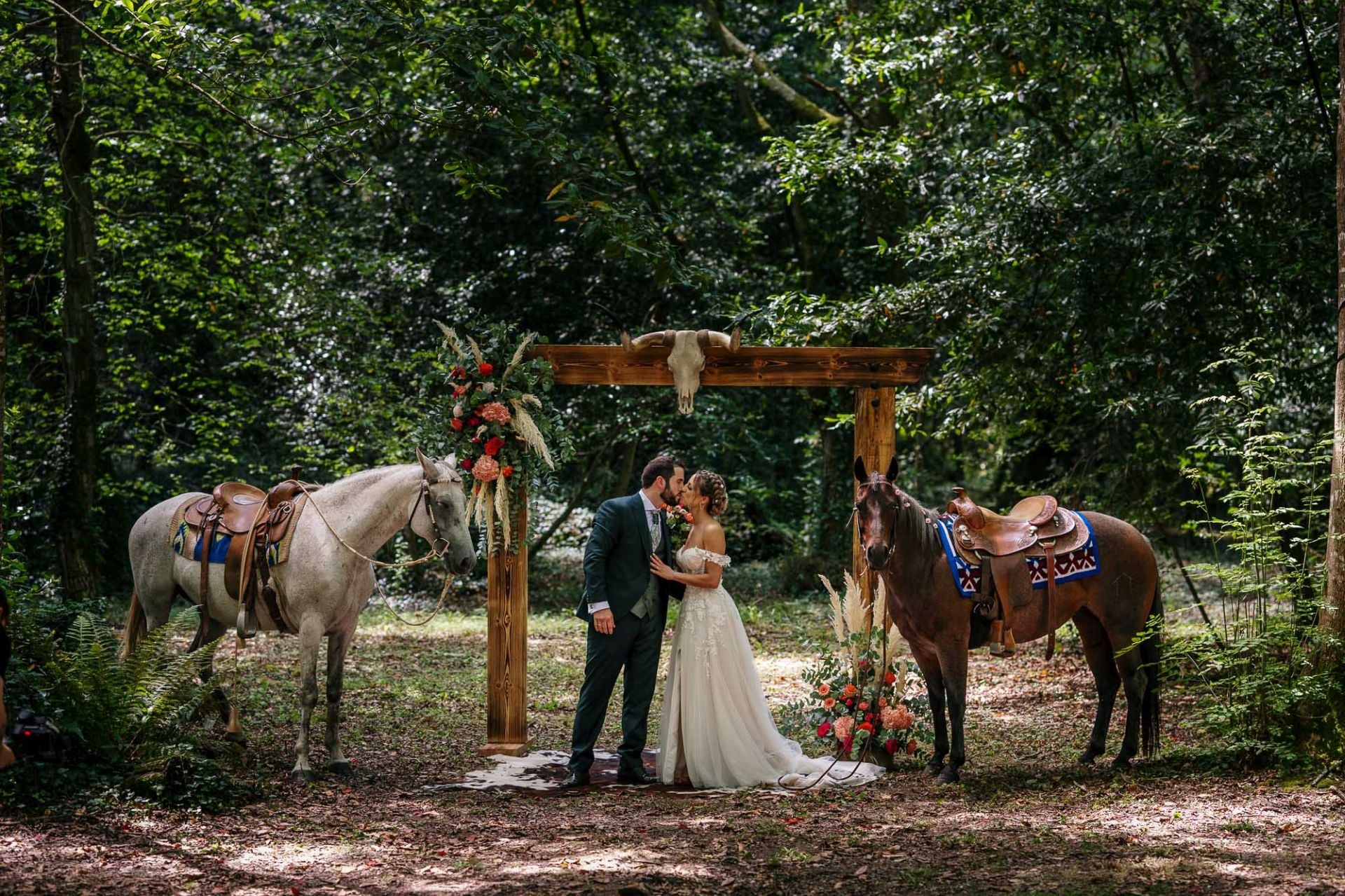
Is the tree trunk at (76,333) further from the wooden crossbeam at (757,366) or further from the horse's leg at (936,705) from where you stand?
the horse's leg at (936,705)

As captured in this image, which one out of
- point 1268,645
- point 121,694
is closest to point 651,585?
point 121,694

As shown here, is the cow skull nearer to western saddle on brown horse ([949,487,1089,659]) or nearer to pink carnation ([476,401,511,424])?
pink carnation ([476,401,511,424])

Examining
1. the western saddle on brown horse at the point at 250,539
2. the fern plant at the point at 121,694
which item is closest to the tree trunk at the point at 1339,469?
the western saddle on brown horse at the point at 250,539

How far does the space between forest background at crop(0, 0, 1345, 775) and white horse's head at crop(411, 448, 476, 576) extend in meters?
1.12

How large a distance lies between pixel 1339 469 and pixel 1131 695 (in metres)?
1.85

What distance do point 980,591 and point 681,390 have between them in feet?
7.91

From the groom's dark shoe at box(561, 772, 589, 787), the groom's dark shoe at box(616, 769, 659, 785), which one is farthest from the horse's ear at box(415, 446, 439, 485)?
the groom's dark shoe at box(616, 769, 659, 785)

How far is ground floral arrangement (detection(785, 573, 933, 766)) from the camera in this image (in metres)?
7.31

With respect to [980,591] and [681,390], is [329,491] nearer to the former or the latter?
[681,390]

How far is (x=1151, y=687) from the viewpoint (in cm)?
707

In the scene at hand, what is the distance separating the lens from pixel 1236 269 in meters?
8.30

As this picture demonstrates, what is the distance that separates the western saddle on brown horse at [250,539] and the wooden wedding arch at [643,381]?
4.57 ft

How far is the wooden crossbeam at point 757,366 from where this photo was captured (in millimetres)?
Answer: 7824

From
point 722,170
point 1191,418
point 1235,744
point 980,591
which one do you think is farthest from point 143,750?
point 722,170
